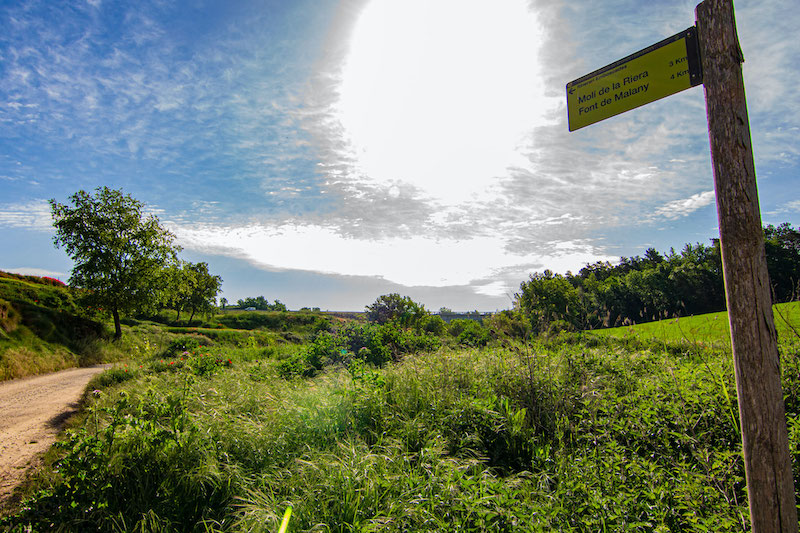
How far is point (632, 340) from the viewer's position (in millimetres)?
9711

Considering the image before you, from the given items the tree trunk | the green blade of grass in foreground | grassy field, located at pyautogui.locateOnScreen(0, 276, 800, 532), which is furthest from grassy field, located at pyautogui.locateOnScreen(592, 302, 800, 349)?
the tree trunk

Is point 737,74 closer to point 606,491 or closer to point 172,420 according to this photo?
point 606,491

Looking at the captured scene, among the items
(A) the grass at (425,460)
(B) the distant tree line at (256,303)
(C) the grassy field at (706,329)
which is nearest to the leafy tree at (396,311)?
(C) the grassy field at (706,329)

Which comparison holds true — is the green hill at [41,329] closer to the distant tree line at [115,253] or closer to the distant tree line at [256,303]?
the distant tree line at [115,253]

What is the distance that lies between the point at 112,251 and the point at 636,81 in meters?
19.1

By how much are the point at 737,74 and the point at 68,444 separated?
5.72 m

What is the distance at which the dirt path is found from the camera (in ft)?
15.4

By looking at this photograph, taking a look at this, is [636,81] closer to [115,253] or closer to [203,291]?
[115,253]

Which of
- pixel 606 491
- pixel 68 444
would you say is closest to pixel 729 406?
pixel 606 491

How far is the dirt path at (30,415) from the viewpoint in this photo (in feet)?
15.4

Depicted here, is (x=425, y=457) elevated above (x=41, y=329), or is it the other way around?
(x=41, y=329)

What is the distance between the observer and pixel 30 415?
6648 mm

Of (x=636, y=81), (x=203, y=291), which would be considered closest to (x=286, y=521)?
(x=636, y=81)

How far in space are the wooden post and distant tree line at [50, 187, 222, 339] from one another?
18938 millimetres
